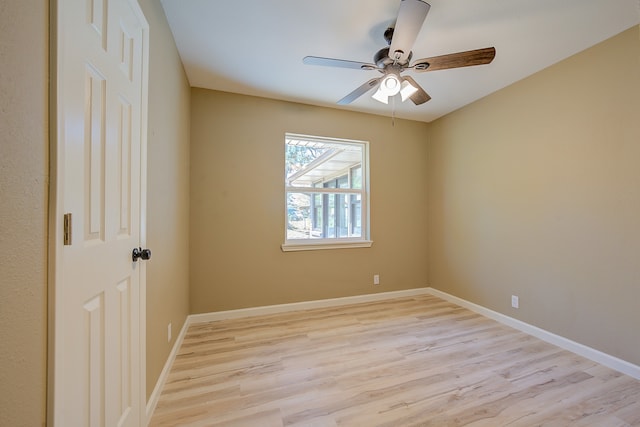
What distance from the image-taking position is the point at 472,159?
3170 millimetres

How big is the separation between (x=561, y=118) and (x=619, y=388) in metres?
2.15

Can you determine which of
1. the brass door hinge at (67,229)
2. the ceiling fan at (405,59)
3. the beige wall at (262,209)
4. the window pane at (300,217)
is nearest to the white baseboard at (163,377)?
the beige wall at (262,209)

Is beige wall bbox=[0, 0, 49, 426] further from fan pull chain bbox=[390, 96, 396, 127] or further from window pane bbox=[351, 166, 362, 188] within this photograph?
window pane bbox=[351, 166, 362, 188]

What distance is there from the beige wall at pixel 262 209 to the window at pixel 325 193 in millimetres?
114

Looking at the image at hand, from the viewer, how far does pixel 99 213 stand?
97 centimetres

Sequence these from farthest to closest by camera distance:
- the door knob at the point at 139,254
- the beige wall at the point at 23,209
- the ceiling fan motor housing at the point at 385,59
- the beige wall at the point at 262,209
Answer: the beige wall at the point at 262,209 < the ceiling fan motor housing at the point at 385,59 < the door knob at the point at 139,254 < the beige wall at the point at 23,209

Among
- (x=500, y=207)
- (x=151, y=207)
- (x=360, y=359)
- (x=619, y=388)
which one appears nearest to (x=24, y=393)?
(x=151, y=207)

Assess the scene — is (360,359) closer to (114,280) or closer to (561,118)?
(114,280)

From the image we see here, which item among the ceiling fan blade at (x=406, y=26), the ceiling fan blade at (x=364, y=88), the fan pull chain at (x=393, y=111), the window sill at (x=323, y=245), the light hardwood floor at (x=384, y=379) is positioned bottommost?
the light hardwood floor at (x=384, y=379)

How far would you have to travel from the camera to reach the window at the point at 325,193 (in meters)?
3.22

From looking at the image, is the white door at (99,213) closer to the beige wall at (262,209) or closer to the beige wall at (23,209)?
the beige wall at (23,209)

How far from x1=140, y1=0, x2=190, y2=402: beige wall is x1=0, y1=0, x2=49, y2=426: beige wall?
0.87 meters

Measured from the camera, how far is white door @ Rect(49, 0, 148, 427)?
29.3 inches

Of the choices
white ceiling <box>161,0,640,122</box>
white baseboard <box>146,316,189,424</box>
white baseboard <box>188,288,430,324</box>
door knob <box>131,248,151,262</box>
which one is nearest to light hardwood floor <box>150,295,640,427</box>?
white baseboard <box>146,316,189,424</box>
